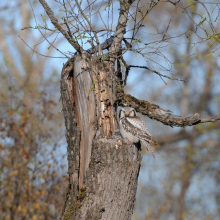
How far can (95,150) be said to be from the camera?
3.65 metres

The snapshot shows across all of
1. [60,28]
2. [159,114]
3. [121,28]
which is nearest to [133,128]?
[159,114]

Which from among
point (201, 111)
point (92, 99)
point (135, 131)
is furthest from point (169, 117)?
point (201, 111)

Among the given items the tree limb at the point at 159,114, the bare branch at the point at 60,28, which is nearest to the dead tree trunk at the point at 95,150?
the bare branch at the point at 60,28

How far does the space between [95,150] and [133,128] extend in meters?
0.93

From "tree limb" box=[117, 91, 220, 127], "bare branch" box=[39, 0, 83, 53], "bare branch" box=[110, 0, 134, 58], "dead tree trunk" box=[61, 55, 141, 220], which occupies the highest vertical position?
"bare branch" box=[110, 0, 134, 58]

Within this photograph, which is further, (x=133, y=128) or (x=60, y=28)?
(x=133, y=128)

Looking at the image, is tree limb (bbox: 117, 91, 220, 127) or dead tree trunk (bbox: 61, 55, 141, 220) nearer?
dead tree trunk (bbox: 61, 55, 141, 220)

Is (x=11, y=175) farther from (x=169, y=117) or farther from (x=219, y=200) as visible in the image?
(x=219, y=200)

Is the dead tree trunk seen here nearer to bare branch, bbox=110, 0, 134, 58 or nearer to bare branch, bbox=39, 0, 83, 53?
bare branch, bbox=39, 0, 83, 53

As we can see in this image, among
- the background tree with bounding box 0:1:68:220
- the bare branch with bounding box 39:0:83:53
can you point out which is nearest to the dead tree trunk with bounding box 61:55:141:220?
the bare branch with bounding box 39:0:83:53

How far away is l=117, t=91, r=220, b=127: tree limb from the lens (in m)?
4.24

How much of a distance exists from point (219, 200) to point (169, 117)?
10.5 m

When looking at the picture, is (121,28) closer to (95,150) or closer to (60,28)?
(60,28)

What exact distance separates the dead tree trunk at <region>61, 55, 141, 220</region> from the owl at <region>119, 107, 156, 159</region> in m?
0.22
